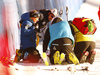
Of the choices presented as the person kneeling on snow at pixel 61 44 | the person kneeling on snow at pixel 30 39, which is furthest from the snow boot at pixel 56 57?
the person kneeling on snow at pixel 30 39

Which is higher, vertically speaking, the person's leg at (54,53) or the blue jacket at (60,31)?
the blue jacket at (60,31)

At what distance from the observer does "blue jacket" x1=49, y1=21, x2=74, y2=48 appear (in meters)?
2.29

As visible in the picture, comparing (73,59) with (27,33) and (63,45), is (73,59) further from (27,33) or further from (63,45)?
(27,33)

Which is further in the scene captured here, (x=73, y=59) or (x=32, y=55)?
(x=32, y=55)

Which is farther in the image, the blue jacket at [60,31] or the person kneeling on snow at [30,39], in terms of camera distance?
the person kneeling on snow at [30,39]

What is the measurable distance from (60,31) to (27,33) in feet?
1.47

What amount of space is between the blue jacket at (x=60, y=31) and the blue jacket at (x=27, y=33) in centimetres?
25

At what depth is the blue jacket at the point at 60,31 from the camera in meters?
2.29

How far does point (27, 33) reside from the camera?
7.76 feet

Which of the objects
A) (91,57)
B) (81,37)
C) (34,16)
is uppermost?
(34,16)

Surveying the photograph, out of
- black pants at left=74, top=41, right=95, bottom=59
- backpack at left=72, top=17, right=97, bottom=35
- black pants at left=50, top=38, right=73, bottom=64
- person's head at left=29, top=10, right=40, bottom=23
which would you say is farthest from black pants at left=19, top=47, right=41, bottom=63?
backpack at left=72, top=17, right=97, bottom=35

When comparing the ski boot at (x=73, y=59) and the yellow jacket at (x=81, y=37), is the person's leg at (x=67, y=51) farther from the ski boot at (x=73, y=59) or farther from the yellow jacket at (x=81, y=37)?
the yellow jacket at (x=81, y=37)

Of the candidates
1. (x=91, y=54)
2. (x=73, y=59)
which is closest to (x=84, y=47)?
(x=91, y=54)

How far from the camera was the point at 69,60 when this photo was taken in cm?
231
